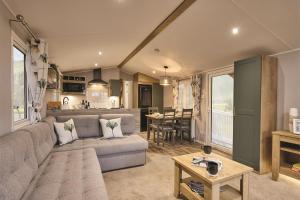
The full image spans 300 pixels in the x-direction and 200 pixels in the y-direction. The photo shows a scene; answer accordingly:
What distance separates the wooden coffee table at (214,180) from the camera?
1694 mm

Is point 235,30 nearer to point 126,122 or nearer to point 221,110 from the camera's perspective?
point 221,110

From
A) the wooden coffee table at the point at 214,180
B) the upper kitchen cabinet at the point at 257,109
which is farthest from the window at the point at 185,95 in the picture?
the wooden coffee table at the point at 214,180

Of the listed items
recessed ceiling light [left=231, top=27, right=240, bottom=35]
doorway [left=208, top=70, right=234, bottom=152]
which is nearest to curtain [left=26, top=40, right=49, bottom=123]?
recessed ceiling light [left=231, top=27, right=240, bottom=35]

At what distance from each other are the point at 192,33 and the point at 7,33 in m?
2.85

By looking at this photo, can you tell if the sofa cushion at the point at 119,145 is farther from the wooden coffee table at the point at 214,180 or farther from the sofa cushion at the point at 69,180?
the wooden coffee table at the point at 214,180

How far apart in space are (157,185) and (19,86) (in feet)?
8.83

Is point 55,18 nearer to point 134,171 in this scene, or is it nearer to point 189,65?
point 134,171

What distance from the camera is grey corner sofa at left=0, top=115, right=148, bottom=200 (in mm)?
1404

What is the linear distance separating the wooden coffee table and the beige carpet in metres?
0.29

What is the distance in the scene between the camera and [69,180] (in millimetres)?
1724

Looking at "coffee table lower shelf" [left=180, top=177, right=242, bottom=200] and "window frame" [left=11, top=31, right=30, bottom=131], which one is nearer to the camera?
"coffee table lower shelf" [left=180, top=177, right=242, bottom=200]

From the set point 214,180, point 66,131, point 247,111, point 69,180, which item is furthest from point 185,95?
point 69,180

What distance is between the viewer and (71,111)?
12.3 feet

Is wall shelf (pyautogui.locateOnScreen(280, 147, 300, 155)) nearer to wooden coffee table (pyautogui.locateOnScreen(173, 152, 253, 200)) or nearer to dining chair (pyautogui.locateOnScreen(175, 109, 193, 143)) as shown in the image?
wooden coffee table (pyautogui.locateOnScreen(173, 152, 253, 200))
